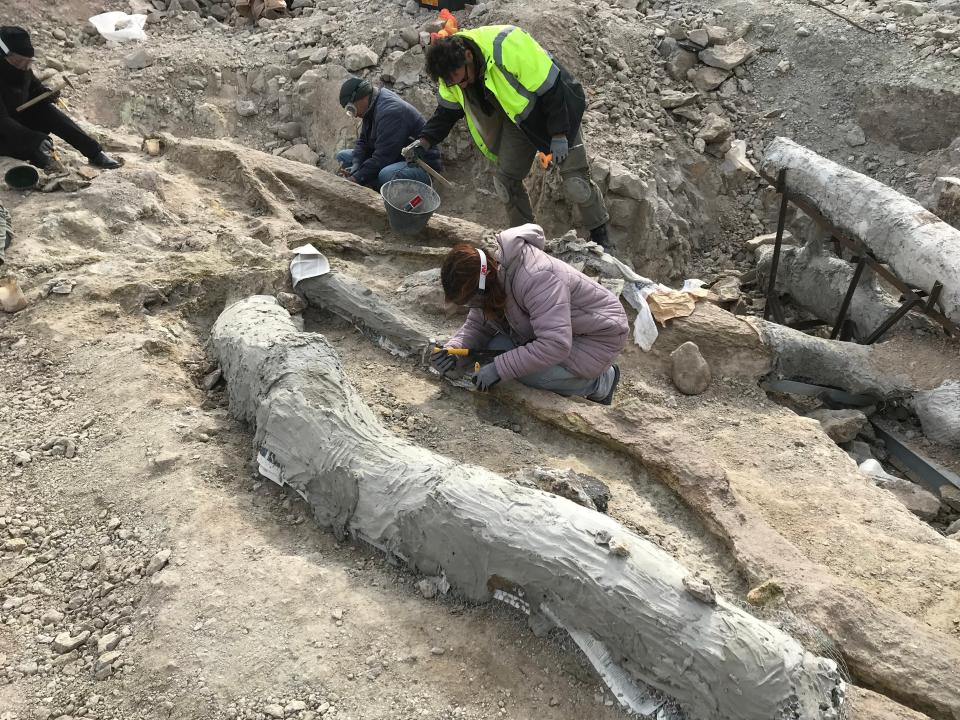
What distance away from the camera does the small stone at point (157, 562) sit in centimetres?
277

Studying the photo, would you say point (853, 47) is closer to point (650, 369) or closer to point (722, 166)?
point (722, 166)

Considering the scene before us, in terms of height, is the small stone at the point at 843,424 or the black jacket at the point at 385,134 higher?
the black jacket at the point at 385,134

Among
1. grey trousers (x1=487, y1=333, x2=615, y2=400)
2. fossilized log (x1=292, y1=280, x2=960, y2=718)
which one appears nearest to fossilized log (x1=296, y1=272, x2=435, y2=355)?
grey trousers (x1=487, y1=333, x2=615, y2=400)

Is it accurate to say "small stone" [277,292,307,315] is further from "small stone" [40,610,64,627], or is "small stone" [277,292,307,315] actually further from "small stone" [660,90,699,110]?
"small stone" [660,90,699,110]

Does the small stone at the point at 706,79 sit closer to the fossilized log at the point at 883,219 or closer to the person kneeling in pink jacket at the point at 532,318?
the fossilized log at the point at 883,219

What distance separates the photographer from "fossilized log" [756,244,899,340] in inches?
224

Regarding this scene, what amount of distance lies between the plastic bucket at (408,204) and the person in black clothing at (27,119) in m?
2.23

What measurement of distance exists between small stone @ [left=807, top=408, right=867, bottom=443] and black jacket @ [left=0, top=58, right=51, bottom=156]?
19.8 ft

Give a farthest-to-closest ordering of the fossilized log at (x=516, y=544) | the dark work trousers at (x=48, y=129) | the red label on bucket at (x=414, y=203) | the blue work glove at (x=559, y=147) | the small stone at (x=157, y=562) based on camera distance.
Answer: the red label on bucket at (x=414, y=203) < the dark work trousers at (x=48, y=129) < the blue work glove at (x=559, y=147) < the small stone at (x=157, y=562) < the fossilized log at (x=516, y=544)

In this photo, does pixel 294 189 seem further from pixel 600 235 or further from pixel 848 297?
pixel 848 297

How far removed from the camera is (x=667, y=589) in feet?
8.07

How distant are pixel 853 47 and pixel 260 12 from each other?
264 inches

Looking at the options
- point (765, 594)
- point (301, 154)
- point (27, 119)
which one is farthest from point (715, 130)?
point (27, 119)

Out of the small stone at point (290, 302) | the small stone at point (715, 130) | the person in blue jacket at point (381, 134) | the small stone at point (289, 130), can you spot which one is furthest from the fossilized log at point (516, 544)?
the small stone at point (715, 130)
